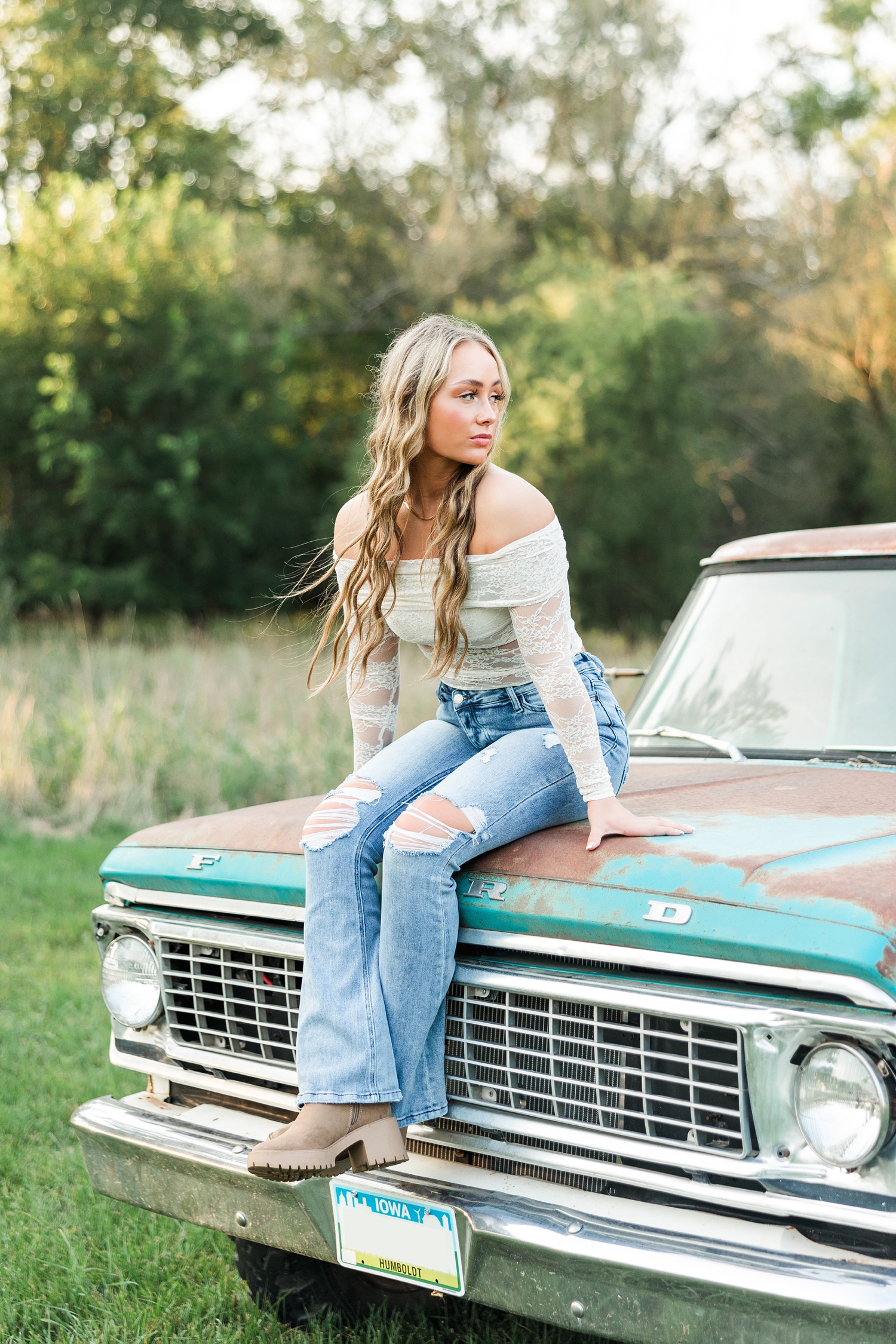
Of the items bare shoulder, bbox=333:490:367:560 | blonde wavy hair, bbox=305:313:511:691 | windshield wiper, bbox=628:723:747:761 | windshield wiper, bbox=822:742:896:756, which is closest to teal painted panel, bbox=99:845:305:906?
blonde wavy hair, bbox=305:313:511:691

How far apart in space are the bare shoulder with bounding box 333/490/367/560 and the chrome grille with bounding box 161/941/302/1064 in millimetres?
898

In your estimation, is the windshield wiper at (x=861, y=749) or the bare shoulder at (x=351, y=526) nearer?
the bare shoulder at (x=351, y=526)

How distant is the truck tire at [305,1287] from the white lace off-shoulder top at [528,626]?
1422 millimetres

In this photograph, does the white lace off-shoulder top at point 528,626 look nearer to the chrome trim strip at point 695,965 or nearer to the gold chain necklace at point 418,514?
the gold chain necklace at point 418,514

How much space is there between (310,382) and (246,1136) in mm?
24752

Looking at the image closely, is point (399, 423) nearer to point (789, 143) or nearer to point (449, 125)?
point (449, 125)

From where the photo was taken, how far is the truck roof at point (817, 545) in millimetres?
3709

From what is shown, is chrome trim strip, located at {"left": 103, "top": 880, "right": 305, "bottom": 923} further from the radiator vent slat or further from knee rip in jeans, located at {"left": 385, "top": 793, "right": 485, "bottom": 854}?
knee rip in jeans, located at {"left": 385, "top": 793, "right": 485, "bottom": 854}

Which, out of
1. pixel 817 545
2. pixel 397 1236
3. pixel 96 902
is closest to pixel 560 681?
pixel 397 1236

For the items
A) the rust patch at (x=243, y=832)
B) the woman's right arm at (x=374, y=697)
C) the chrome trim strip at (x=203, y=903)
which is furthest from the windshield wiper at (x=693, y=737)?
the chrome trim strip at (x=203, y=903)

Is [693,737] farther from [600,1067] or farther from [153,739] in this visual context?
[153,739]

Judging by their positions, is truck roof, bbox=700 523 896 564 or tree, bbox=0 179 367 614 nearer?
truck roof, bbox=700 523 896 564

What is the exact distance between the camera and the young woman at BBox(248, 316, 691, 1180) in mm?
2410

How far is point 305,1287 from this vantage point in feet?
10.2
